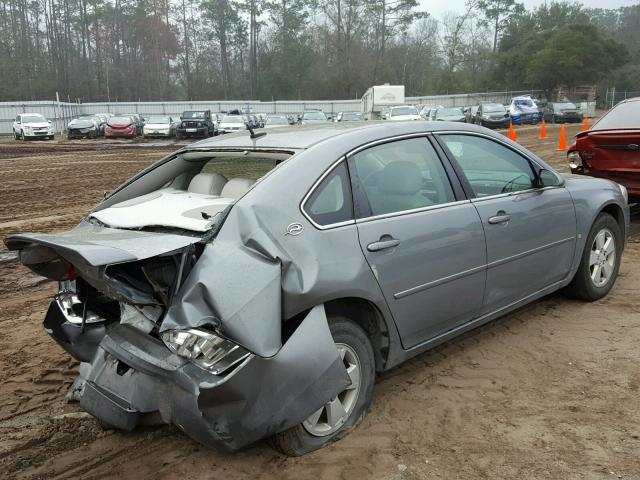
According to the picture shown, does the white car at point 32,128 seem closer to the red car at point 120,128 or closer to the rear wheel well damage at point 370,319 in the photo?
the red car at point 120,128

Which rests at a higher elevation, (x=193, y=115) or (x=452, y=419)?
(x=193, y=115)

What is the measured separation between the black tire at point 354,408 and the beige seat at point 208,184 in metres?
1.28

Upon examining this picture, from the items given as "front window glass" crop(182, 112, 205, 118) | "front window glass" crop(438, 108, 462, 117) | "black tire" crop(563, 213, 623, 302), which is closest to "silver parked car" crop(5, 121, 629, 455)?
"black tire" crop(563, 213, 623, 302)

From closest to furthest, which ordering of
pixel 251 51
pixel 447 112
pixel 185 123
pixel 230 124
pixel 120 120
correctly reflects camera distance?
pixel 447 112, pixel 230 124, pixel 185 123, pixel 120 120, pixel 251 51

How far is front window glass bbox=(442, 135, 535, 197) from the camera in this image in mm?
3916

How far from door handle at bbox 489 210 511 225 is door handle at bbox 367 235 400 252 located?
0.93 meters

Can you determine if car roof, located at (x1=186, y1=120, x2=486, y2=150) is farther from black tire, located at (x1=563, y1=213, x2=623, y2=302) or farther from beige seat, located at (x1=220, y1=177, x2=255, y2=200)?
black tire, located at (x1=563, y1=213, x2=623, y2=302)

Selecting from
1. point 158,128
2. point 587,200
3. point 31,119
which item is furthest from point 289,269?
point 31,119

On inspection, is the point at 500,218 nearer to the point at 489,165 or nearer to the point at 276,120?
the point at 489,165

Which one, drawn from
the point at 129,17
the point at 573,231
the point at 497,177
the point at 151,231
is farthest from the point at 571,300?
the point at 129,17

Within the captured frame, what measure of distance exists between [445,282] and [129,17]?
80.5 m

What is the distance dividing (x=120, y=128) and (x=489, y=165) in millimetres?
32516

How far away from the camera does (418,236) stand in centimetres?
334

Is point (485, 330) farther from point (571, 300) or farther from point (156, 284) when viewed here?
point (156, 284)
